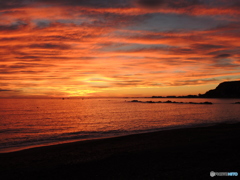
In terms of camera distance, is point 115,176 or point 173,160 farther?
point 173,160

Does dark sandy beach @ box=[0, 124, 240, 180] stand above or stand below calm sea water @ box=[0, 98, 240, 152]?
above

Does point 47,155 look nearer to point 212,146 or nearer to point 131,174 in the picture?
point 131,174

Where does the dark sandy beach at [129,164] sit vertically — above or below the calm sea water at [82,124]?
above

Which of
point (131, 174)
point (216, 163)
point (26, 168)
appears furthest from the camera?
point (26, 168)

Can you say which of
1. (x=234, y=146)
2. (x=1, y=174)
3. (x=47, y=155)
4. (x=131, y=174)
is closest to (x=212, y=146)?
(x=234, y=146)

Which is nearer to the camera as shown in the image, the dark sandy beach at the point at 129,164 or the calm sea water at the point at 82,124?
the dark sandy beach at the point at 129,164

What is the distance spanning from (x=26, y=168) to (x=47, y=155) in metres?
3.27

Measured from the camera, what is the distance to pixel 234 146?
15.2m

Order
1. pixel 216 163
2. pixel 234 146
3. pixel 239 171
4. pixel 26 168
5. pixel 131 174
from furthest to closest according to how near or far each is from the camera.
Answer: pixel 234 146
pixel 26 168
pixel 216 163
pixel 131 174
pixel 239 171

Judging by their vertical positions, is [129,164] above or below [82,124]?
above

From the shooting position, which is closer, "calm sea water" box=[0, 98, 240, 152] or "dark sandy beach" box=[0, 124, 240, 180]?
"dark sandy beach" box=[0, 124, 240, 180]

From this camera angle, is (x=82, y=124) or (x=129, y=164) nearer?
(x=129, y=164)

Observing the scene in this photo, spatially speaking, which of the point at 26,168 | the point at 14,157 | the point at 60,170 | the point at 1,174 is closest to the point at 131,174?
the point at 60,170

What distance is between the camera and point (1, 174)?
11.2 m
